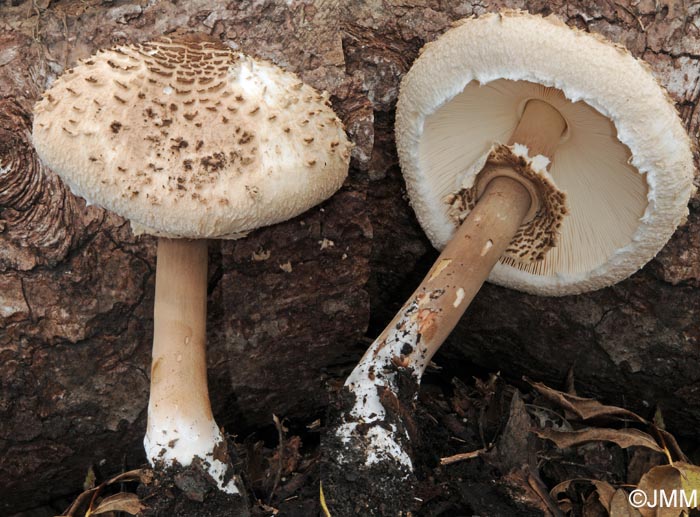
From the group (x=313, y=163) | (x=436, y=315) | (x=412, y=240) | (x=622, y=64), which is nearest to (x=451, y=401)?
(x=436, y=315)

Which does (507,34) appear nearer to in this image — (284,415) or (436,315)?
(436,315)

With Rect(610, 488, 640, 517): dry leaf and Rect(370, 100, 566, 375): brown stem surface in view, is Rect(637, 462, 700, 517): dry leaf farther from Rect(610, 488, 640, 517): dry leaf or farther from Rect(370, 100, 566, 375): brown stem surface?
Rect(370, 100, 566, 375): brown stem surface

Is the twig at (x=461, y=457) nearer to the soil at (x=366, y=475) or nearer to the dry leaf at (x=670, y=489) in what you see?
the soil at (x=366, y=475)

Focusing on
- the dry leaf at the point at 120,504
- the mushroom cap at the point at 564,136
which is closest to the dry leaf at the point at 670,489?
the mushroom cap at the point at 564,136

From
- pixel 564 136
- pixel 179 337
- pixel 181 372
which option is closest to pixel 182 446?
pixel 181 372

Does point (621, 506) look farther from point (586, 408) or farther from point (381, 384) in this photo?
point (381, 384)
